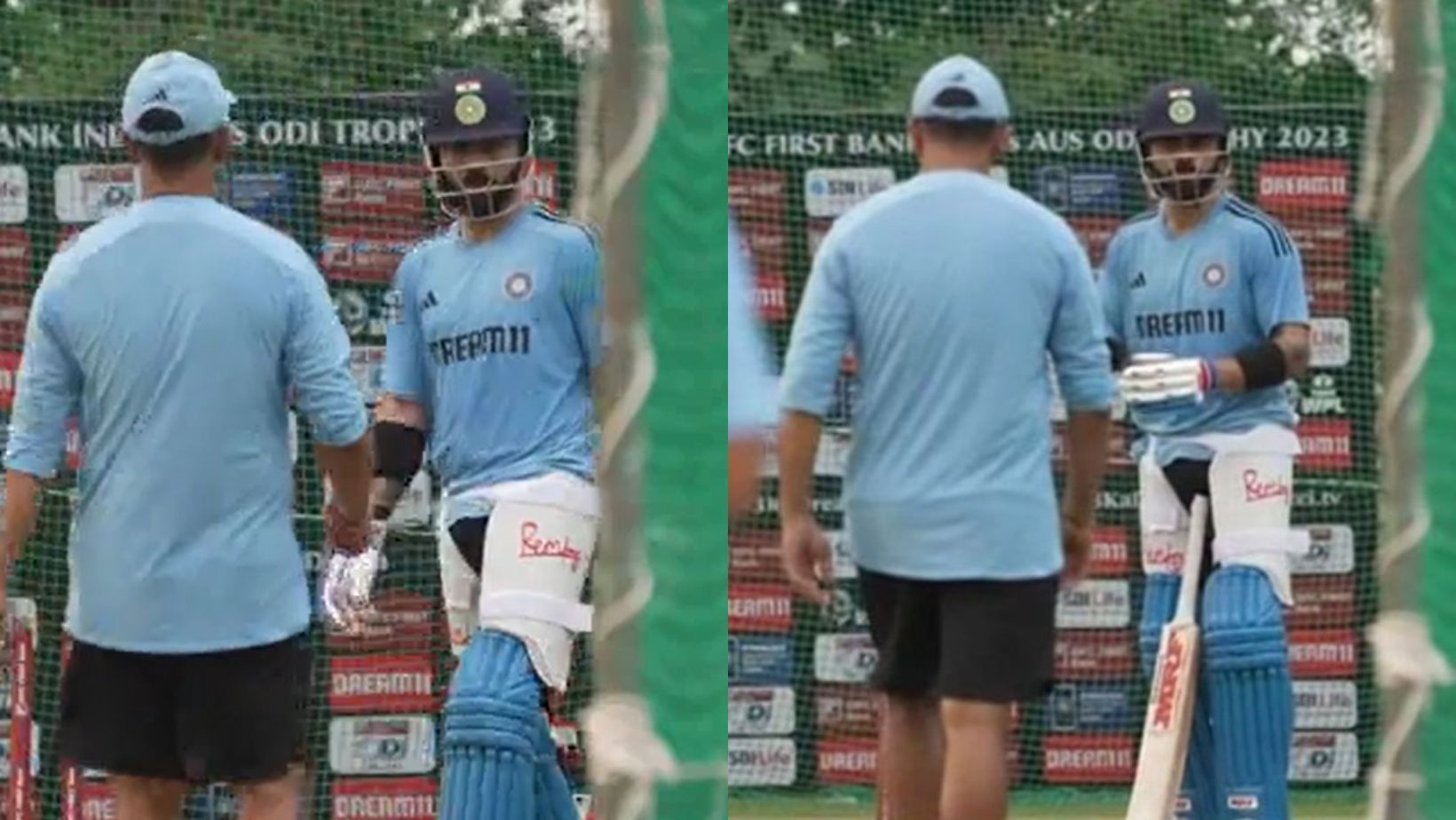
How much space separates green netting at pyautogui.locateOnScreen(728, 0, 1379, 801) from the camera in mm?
11953

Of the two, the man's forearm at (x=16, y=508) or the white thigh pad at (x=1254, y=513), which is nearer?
the man's forearm at (x=16, y=508)

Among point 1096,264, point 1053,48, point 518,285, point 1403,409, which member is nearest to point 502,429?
point 518,285

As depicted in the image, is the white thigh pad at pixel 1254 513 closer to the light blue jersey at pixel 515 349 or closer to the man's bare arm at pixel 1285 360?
the man's bare arm at pixel 1285 360

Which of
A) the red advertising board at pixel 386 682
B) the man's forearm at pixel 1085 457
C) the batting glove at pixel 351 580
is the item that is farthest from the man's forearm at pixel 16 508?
the red advertising board at pixel 386 682

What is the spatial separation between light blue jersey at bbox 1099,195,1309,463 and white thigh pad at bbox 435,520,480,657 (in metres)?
1.99

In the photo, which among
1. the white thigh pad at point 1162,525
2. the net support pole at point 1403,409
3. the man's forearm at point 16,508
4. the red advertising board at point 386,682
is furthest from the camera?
the red advertising board at point 386,682

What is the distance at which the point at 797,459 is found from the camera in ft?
23.6


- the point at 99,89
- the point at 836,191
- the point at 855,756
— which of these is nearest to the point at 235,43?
the point at 99,89

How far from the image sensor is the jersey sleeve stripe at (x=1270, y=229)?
9172 mm

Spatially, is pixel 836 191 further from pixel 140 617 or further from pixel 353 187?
pixel 140 617

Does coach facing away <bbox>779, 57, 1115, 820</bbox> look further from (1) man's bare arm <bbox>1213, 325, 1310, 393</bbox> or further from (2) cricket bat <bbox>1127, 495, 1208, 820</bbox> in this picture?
(2) cricket bat <bbox>1127, 495, 1208, 820</bbox>

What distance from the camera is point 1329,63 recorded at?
1205 cm

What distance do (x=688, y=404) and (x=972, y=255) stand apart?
9.82 feet

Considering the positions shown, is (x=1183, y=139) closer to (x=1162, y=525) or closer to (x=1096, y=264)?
(x=1162, y=525)
